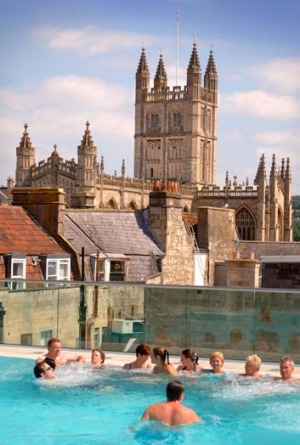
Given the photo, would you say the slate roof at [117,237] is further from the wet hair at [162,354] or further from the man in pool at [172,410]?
the man in pool at [172,410]

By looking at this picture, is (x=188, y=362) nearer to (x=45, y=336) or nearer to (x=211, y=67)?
(x=45, y=336)

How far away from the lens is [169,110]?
124625mm

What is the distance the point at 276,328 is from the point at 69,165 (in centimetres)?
7061

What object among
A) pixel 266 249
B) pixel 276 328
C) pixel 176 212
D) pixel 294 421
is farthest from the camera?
pixel 266 249

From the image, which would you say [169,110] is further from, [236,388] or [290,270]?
[236,388]

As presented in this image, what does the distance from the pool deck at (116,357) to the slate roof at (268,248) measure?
2853cm

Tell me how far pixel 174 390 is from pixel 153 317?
4.49m

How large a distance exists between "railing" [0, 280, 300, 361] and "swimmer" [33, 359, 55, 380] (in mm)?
1981

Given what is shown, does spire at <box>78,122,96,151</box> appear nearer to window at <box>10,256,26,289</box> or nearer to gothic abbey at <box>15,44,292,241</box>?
gothic abbey at <box>15,44,292,241</box>

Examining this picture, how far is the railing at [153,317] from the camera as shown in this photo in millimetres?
14250

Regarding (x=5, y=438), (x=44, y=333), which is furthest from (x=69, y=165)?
(x=5, y=438)

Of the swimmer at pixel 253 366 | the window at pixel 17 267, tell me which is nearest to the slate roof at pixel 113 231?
the window at pixel 17 267

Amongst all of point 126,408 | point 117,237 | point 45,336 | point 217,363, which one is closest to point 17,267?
point 117,237

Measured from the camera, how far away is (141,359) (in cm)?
1369
